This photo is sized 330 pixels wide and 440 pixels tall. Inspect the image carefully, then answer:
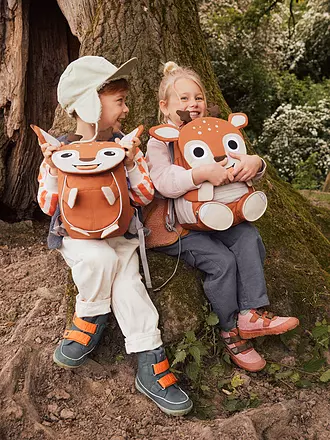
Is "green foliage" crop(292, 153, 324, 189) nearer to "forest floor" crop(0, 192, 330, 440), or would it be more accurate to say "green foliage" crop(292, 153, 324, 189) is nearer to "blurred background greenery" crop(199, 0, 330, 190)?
"blurred background greenery" crop(199, 0, 330, 190)

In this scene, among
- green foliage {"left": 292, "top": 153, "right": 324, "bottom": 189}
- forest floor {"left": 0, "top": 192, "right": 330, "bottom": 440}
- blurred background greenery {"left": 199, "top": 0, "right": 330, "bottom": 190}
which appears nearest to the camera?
forest floor {"left": 0, "top": 192, "right": 330, "bottom": 440}

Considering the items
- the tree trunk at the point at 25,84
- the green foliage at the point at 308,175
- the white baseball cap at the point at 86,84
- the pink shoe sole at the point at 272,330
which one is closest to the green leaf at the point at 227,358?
the pink shoe sole at the point at 272,330

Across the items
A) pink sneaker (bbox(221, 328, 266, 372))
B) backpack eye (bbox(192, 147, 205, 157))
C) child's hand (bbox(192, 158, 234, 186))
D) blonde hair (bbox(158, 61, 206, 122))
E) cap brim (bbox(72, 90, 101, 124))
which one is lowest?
pink sneaker (bbox(221, 328, 266, 372))

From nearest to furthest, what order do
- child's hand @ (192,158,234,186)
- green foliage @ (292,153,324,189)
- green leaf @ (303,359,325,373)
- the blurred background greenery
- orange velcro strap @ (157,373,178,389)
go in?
orange velcro strap @ (157,373,178,389), child's hand @ (192,158,234,186), green leaf @ (303,359,325,373), green foliage @ (292,153,324,189), the blurred background greenery

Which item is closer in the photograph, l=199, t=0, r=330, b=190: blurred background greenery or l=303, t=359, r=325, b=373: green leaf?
l=303, t=359, r=325, b=373: green leaf

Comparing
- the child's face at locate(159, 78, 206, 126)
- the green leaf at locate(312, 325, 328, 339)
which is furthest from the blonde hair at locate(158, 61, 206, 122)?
the green leaf at locate(312, 325, 328, 339)

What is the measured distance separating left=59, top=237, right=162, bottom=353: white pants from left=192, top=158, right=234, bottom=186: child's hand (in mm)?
550

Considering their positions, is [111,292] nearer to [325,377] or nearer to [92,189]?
[92,189]

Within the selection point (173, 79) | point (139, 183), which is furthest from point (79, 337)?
point (173, 79)

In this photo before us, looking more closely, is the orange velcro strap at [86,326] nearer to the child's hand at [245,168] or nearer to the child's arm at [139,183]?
the child's arm at [139,183]

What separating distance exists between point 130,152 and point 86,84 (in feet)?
1.64

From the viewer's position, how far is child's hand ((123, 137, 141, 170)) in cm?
258

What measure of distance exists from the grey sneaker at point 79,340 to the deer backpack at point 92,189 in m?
0.42

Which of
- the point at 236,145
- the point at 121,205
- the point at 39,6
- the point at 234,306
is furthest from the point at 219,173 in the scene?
the point at 39,6
